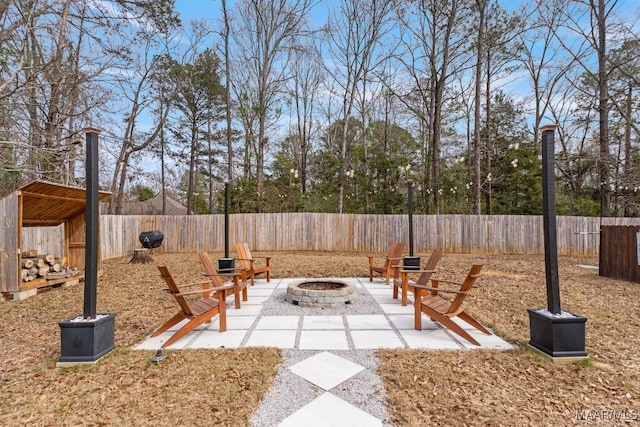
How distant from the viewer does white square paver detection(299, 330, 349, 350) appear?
305 cm

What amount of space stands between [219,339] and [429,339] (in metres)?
2.30

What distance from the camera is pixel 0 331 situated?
363 centimetres

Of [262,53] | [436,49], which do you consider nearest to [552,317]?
[436,49]

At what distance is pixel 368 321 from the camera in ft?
12.5

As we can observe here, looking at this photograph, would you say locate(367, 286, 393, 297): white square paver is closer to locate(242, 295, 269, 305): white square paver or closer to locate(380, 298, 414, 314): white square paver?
locate(380, 298, 414, 314): white square paver

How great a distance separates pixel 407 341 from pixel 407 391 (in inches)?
38.3

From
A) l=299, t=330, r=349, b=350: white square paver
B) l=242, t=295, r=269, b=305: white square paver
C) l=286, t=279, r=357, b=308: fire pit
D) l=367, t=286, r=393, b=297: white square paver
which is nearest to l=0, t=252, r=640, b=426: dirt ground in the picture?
l=299, t=330, r=349, b=350: white square paver

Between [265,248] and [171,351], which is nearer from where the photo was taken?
[171,351]

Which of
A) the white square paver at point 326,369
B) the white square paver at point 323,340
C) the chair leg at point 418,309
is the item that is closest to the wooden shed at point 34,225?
the white square paver at point 323,340

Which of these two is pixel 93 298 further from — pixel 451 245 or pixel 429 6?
pixel 429 6

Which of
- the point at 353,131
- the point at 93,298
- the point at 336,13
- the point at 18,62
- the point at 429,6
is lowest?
the point at 93,298

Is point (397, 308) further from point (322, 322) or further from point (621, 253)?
point (621, 253)

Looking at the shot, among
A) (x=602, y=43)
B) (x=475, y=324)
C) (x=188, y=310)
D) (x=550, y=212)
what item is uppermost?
(x=602, y=43)

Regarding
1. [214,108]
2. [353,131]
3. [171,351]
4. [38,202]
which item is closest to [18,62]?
[38,202]
